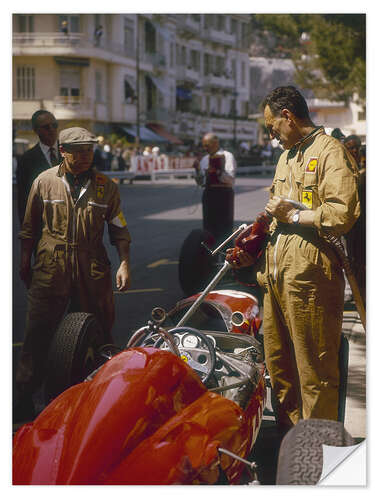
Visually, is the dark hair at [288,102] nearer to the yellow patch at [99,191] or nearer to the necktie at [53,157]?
the yellow patch at [99,191]

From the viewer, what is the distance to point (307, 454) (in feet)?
10.0

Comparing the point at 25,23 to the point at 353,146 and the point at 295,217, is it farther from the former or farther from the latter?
the point at 353,146

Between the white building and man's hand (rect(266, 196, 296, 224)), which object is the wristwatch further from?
the white building

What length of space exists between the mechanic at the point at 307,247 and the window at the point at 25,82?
1.62 m

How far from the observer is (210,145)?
8.64 m

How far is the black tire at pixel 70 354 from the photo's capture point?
3930mm

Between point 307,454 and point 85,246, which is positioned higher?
point 85,246

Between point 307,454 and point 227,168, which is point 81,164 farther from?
point 227,168

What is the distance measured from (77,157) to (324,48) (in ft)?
7.38

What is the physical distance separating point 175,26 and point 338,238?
2301 mm

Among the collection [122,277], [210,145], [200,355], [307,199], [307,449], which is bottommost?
[307,449]

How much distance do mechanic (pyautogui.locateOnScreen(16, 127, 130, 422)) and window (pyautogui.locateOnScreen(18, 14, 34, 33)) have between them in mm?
681

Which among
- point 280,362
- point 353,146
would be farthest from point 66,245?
point 353,146
